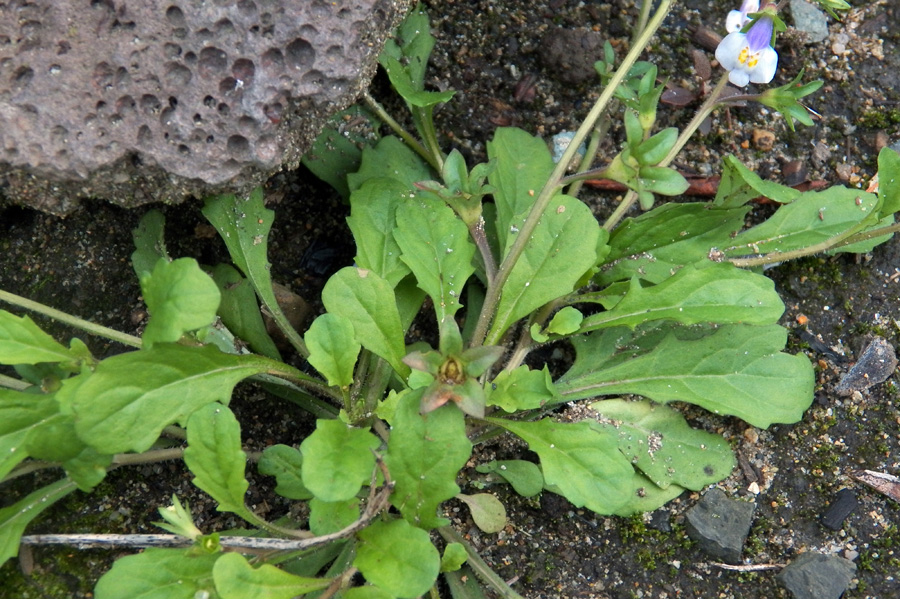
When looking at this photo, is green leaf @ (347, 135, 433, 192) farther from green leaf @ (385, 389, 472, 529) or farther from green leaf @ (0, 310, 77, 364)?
green leaf @ (0, 310, 77, 364)

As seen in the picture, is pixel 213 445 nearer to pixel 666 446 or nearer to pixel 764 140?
pixel 666 446

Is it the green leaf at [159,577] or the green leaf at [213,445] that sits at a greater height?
the green leaf at [213,445]

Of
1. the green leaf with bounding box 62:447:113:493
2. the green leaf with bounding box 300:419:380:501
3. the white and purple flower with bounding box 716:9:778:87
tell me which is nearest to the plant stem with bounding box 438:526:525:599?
the green leaf with bounding box 300:419:380:501

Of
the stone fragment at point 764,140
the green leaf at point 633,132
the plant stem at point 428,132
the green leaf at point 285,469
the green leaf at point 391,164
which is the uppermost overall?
the green leaf at point 633,132

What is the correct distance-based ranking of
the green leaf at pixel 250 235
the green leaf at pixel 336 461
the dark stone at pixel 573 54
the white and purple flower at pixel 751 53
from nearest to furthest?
the green leaf at pixel 336 461, the white and purple flower at pixel 751 53, the green leaf at pixel 250 235, the dark stone at pixel 573 54

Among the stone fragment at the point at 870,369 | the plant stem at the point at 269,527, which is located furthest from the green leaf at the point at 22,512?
the stone fragment at the point at 870,369

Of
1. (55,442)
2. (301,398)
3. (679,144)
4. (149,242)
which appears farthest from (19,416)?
(679,144)

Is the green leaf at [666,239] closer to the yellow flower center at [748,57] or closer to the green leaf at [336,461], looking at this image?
the yellow flower center at [748,57]
